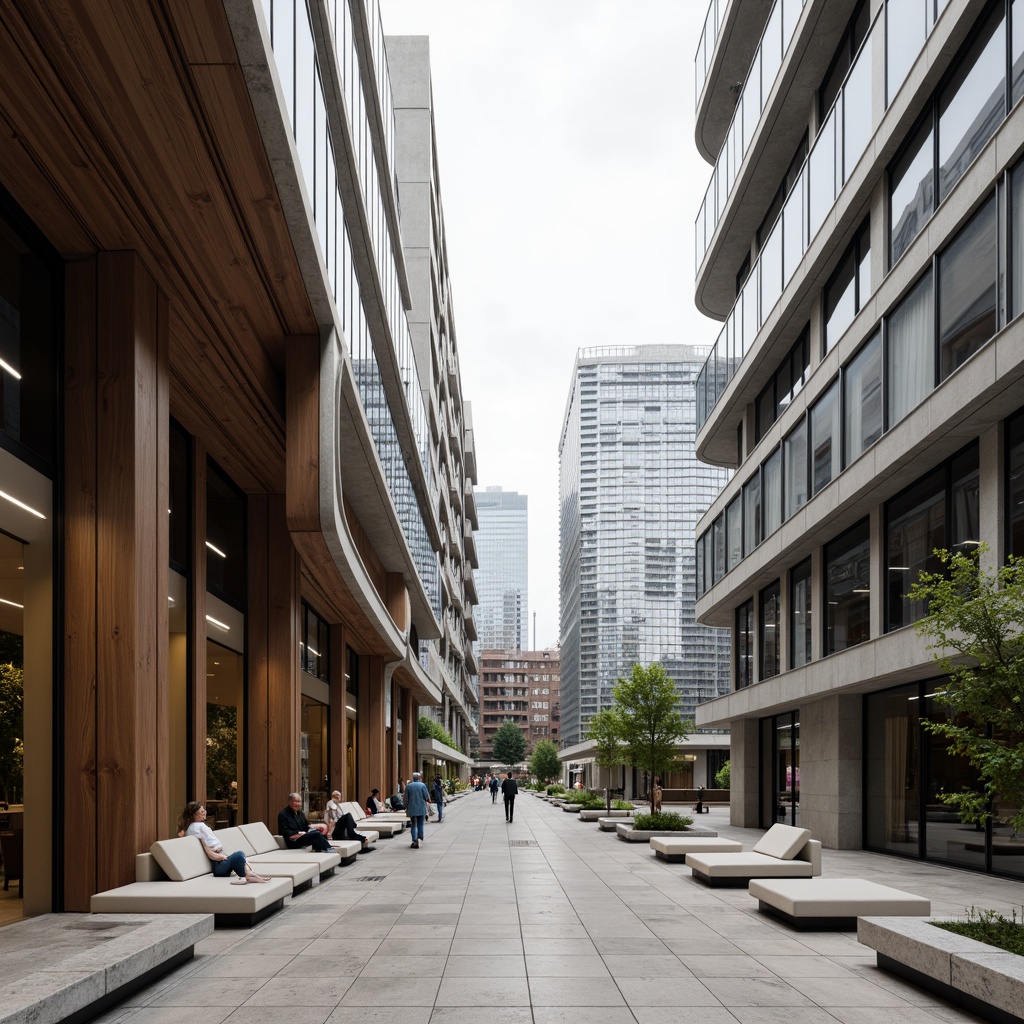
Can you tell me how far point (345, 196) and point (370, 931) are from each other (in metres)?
12.8

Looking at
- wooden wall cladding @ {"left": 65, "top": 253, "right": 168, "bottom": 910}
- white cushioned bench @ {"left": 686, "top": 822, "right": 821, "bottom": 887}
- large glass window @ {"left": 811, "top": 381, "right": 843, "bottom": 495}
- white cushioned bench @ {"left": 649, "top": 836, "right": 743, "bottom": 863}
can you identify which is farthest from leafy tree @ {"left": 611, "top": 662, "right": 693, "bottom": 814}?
wooden wall cladding @ {"left": 65, "top": 253, "right": 168, "bottom": 910}

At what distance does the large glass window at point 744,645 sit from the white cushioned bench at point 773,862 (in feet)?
56.1

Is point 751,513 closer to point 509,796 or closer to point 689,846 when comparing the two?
point 689,846

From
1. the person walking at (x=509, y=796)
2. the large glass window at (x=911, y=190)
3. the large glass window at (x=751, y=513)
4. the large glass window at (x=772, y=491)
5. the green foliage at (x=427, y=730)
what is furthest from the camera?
the green foliage at (x=427, y=730)

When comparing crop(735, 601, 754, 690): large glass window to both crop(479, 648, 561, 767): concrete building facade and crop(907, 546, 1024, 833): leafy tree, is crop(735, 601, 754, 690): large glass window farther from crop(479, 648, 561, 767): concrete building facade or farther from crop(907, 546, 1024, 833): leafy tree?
crop(479, 648, 561, 767): concrete building facade

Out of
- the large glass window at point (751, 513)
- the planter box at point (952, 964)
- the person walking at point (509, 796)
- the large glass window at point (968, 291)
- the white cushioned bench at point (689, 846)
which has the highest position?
the large glass window at point (968, 291)

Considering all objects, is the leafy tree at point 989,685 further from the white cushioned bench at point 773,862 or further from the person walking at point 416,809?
the person walking at point 416,809

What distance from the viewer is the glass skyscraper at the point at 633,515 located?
470 ft

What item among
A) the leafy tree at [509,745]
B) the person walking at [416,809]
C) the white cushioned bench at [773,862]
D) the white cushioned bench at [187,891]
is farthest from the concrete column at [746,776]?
the leafy tree at [509,745]

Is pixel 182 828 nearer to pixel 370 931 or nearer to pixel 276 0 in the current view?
pixel 370 931

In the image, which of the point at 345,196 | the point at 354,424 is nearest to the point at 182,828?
the point at 354,424

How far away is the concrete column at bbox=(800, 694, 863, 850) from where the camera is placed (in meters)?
24.1

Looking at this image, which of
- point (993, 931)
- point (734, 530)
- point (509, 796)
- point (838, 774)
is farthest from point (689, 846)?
point (509, 796)

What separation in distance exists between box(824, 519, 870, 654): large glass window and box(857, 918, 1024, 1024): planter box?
13152 mm
